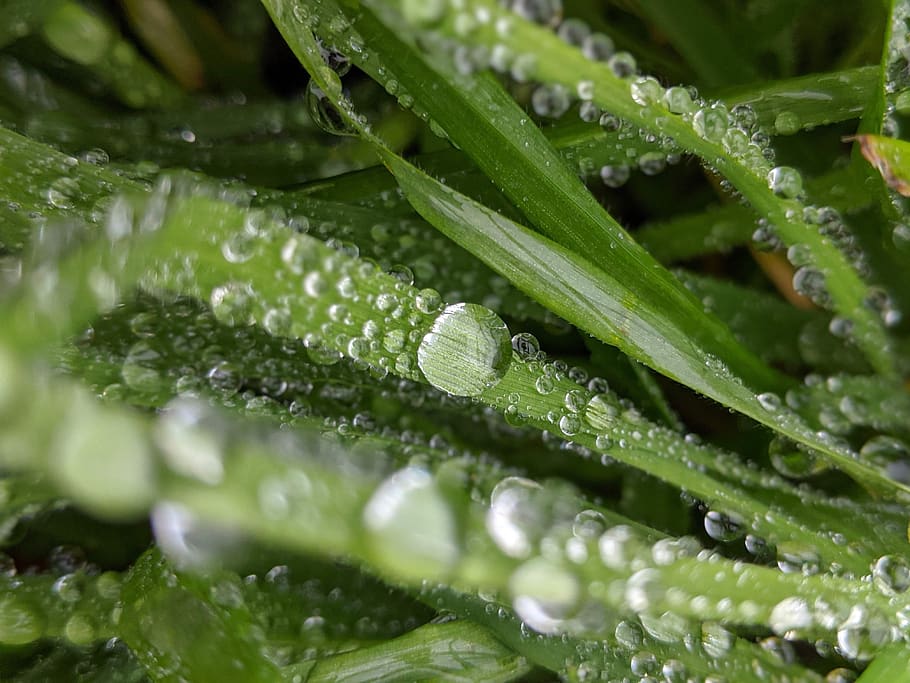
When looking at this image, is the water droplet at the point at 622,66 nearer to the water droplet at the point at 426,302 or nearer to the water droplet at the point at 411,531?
the water droplet at the point at 426,302

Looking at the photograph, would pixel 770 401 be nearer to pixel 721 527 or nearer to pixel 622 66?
pixel 721 527

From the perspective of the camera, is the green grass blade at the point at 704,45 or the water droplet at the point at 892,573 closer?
the water droplet at the point at 892,573

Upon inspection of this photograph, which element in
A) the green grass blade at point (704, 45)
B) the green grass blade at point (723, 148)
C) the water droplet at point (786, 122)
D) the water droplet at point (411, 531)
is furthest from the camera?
the green grass blade at point (704, 45)

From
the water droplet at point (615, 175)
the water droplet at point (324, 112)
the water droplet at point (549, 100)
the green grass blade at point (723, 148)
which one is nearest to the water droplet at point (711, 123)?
the green grass blade at point (723, 148)

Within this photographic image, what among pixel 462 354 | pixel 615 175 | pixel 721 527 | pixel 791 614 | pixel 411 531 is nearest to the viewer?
pixel 411 531

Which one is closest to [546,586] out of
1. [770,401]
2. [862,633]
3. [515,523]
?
[515,523]

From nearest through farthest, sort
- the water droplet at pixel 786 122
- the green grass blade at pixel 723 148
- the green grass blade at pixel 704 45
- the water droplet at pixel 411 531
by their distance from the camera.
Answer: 1. the water droplet at pixel 411 531
2. the green grass blade at pixel 723 148
3. the water droplet at pixel 786 122
4. the green grass blade at pixel 704 45

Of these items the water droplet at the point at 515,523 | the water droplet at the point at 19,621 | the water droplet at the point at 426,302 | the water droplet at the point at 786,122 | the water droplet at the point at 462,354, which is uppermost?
the water droplet at the point at 786,122

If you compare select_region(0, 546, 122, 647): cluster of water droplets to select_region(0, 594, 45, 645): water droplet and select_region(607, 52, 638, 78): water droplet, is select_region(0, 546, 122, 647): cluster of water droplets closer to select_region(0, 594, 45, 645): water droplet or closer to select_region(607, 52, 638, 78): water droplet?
select_region(0, 594, 45, 645): water droplet
